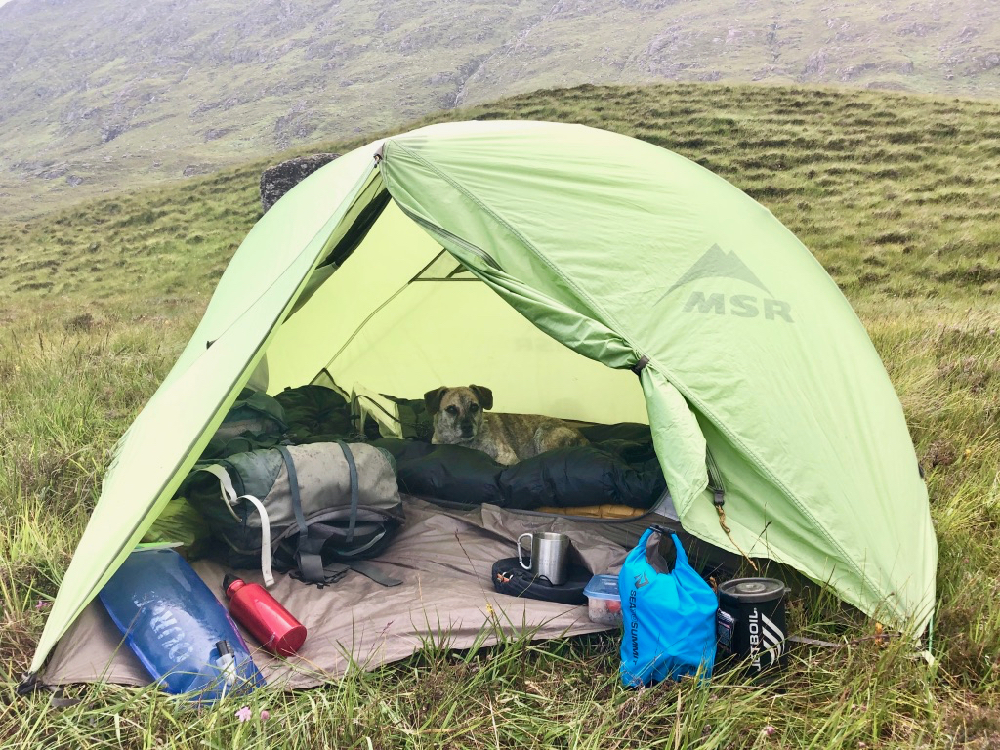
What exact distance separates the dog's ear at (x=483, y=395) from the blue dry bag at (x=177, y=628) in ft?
8.57

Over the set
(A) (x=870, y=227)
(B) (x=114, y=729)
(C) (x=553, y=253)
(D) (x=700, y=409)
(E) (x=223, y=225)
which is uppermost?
(C) (x=553, y=253)

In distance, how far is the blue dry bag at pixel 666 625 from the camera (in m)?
2.40

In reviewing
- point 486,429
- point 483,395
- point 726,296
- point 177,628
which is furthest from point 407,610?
point 483,395

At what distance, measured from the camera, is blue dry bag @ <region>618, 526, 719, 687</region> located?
94.6 inches

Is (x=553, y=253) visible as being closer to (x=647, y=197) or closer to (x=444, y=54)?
(x=647, y=197)

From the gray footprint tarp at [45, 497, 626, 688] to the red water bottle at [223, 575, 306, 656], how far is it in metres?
0.05

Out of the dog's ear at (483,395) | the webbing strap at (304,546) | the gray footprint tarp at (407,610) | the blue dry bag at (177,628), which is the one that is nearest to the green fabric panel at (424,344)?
the dog's ear at (483,395)

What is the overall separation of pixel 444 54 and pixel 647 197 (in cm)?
21418

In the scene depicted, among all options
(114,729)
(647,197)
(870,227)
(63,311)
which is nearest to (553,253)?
(647,197)

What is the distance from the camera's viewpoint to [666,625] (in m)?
2.40

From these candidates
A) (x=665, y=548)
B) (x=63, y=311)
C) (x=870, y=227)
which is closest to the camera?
(x=665, y=548)

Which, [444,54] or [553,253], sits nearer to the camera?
[553,253]

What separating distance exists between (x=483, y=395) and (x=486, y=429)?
0.28 metres

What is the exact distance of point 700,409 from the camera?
282 cm
